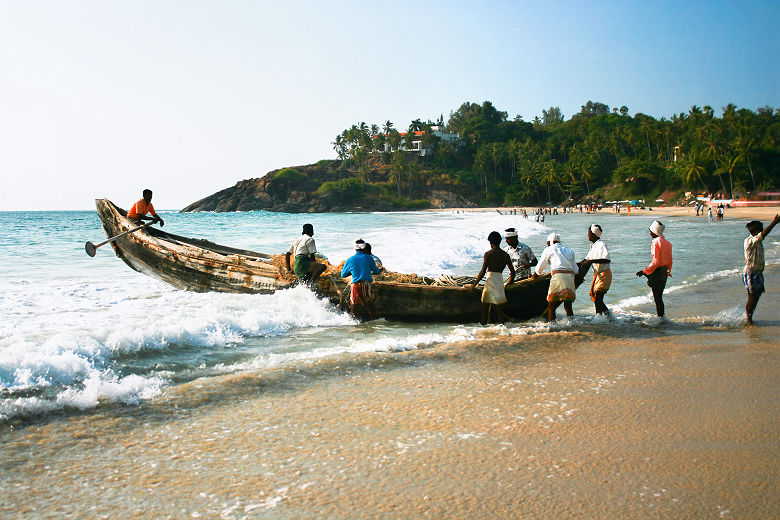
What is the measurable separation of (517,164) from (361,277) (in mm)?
120299

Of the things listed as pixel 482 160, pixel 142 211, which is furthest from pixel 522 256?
pixel 482 160

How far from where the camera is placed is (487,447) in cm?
408

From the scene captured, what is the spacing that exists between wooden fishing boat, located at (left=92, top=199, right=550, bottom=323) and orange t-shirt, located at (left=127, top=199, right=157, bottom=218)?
0.40 m

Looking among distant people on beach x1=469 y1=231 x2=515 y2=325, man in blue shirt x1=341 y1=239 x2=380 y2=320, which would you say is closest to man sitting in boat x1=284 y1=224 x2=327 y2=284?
man in blue shirt x1=341 y1=239 x2=380 y2=320

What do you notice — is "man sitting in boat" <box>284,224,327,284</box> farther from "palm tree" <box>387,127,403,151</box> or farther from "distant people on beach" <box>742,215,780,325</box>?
"palm tree" <box>387,127,403,151</box>

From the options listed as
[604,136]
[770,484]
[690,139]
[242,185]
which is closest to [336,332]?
[770,484]

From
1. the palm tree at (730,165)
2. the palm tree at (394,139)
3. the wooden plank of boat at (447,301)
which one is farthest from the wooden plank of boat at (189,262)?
the palm tree at (394,139)

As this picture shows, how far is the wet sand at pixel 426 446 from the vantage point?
11.0 feet

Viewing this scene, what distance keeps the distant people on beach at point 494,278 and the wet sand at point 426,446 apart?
210 centimetres

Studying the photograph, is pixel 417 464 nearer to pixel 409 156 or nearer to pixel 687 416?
pixel 687 416

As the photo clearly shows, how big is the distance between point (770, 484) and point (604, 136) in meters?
114

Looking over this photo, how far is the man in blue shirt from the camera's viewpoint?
923cm

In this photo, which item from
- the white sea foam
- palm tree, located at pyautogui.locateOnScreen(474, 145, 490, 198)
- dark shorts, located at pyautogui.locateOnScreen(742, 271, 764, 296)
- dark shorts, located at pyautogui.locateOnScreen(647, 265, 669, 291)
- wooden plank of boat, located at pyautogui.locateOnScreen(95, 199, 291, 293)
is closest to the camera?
the white sea foam

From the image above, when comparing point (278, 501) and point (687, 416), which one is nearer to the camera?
point (278, 501)
